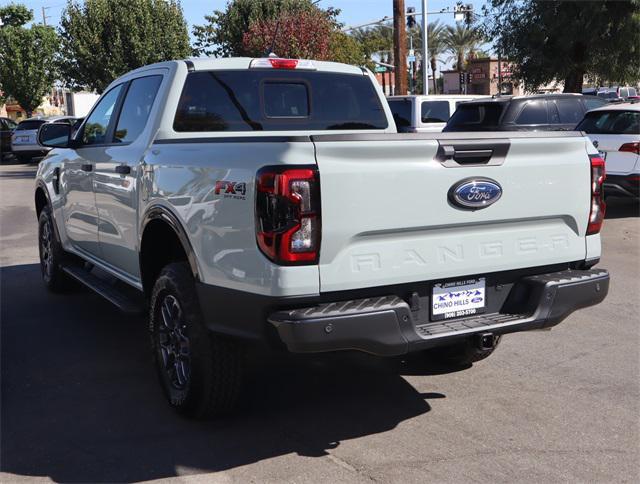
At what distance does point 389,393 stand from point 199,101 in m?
2.24

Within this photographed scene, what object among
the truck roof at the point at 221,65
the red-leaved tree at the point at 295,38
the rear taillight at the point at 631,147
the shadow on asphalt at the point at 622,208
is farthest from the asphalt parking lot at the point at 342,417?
the red-leaved tree at the point at 295,38

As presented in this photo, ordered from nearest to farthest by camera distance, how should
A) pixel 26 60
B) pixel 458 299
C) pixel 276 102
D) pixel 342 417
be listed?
1. pixel 458 299
2. pixel 342 417
3. pixel 276 102
4. pixel 26 60

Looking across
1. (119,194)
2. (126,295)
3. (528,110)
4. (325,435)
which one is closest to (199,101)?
(119,194)

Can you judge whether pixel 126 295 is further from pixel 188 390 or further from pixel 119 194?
pixel 188 390

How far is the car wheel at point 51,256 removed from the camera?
7090 mm

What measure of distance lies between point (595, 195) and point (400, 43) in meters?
19.5

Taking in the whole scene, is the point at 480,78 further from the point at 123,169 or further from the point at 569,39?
the point at 123,169

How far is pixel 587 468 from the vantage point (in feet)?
12.2

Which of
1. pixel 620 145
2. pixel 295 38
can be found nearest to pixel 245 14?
pixel 295 38

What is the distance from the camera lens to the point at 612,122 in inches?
455

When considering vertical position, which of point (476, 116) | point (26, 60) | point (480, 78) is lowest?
point (476, 116)

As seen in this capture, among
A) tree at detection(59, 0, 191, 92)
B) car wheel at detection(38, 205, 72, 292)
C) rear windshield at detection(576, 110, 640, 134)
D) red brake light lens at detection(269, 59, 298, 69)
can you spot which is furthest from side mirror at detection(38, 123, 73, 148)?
tree at detection(59, 0, 191, 92)

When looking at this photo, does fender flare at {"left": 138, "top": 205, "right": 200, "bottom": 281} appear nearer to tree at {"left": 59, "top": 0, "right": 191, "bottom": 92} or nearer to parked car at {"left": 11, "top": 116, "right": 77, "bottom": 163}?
tree at {"left": 59, "top": 0, "right": 191, "bottom": 92}

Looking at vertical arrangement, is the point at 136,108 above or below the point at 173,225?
above
